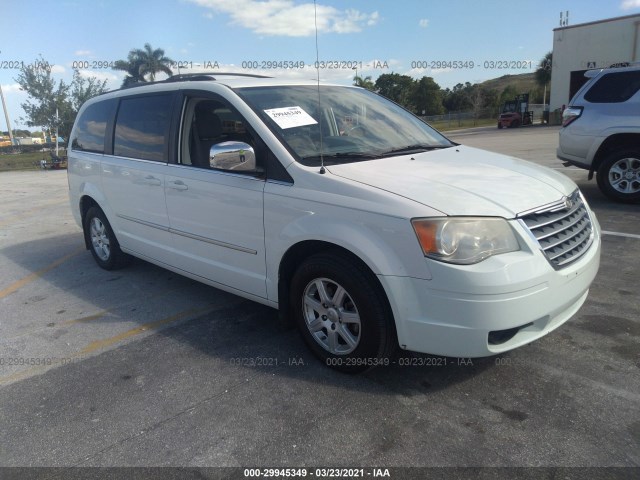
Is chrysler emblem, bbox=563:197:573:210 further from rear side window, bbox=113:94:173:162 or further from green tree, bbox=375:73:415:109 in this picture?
green tree, bbox=375:73:415:109

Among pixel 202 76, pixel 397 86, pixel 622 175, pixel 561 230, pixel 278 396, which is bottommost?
pixel 278 396

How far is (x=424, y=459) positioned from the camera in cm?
243

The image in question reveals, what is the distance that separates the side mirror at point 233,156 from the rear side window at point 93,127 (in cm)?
250

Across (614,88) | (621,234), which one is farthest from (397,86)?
(621,234)

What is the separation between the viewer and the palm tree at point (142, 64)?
4056 cm

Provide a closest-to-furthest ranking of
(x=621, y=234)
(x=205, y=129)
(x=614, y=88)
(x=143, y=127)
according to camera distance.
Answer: (x=205, y=129)
(x=143, y=127)
(x=621, y=234)
(x=614, y=88)

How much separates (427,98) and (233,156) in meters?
70.5

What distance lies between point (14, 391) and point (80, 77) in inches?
1614

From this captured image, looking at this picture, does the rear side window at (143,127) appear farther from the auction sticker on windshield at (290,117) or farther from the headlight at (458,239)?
the headlight at (458,239)

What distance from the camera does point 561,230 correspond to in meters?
2.95

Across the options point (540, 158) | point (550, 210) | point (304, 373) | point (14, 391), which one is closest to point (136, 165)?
point (14, 391)

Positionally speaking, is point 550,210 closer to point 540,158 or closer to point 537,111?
point 540,158

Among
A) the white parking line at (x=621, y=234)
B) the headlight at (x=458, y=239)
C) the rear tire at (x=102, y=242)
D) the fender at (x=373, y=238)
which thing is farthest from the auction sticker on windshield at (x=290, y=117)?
the white parking line at (x=621, y=234)

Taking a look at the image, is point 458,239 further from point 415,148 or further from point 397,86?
point 397,86
